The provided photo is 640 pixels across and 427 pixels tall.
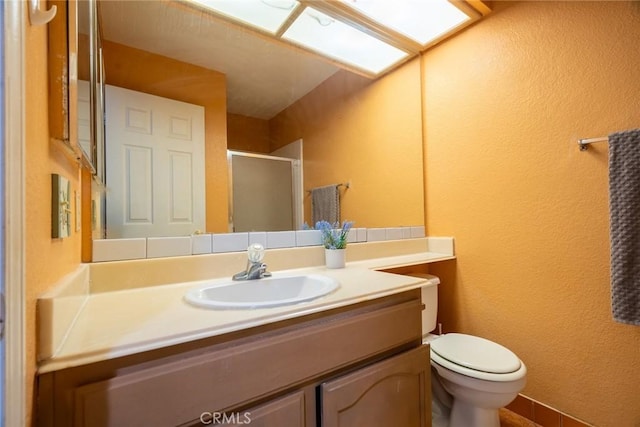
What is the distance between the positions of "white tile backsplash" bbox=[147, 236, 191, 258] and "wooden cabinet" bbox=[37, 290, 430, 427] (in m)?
0.51

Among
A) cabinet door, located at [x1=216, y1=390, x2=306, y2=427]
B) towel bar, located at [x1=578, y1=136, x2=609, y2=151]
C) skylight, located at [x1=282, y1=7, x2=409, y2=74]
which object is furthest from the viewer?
skylight, located at [x1=282, y1=7, x2=409, y2=74]

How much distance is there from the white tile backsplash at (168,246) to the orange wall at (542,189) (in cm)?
142

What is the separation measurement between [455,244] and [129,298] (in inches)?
62.5

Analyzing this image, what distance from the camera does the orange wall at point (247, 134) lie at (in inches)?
48.3

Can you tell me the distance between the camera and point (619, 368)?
3.50ft

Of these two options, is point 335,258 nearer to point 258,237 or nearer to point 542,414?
point 258,237

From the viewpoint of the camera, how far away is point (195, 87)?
1164 millimetres

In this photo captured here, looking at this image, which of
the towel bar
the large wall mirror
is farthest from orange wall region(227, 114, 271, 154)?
the towel bar

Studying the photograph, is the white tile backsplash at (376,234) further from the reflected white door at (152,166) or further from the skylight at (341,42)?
the skylight at (341,42)

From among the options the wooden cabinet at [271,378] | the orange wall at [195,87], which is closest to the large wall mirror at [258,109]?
the orange wall at [195,87]

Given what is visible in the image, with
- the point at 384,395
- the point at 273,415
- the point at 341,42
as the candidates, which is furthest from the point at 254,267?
the point at 341,42

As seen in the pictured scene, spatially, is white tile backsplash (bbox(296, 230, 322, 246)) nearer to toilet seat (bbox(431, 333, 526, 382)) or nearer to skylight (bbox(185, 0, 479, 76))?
toilet seat (bbox(431, 333, 526, 382))

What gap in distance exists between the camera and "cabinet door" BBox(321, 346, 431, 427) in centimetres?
71

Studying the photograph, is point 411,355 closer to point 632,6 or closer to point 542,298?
point 542,298
